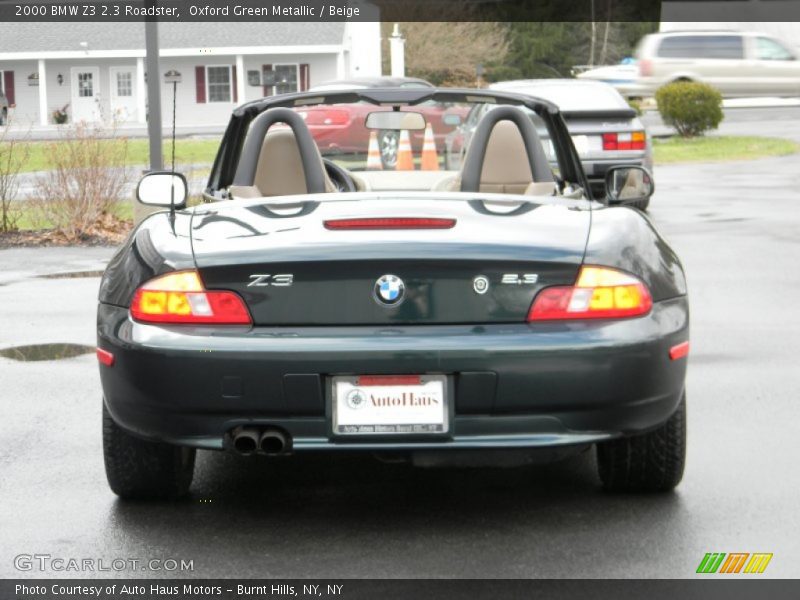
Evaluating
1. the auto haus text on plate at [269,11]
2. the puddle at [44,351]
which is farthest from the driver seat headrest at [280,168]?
the auto haus text on plate at [269,11]

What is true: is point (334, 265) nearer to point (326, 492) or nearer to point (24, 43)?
point (326, 492)

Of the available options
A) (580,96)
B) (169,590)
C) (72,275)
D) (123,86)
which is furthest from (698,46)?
(169,590)

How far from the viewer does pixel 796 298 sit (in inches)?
398

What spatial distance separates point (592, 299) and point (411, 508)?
1023 millimetres

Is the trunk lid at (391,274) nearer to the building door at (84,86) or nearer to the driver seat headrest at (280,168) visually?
the driver seat headrest at (280,168)

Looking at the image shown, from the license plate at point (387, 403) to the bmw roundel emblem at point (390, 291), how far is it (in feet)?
0.78

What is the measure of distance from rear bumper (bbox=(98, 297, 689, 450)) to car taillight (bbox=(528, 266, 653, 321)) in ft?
0.12

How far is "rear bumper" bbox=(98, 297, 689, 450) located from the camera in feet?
14.3

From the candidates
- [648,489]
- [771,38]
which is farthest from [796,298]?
[771,38]

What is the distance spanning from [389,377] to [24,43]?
52.3 metres

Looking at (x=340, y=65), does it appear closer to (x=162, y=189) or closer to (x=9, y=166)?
(x=9, y=166)

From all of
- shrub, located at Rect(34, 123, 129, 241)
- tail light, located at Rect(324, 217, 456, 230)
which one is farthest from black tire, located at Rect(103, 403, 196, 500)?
shrub, located at Rect(34, 123, 129, 241)

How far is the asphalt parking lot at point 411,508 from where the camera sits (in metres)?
4.41

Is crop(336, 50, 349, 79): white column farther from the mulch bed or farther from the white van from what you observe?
the mulch bed
